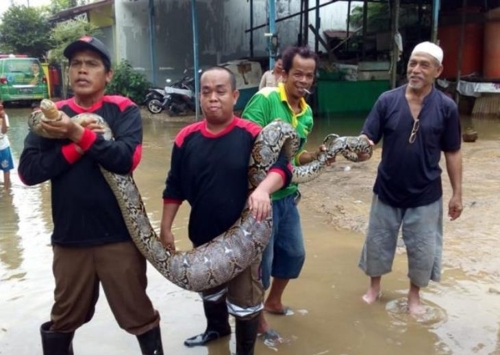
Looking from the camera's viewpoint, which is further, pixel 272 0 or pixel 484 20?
pixel 484 20

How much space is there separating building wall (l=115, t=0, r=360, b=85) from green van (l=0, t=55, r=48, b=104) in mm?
3602

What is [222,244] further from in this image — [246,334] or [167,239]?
[246,334]

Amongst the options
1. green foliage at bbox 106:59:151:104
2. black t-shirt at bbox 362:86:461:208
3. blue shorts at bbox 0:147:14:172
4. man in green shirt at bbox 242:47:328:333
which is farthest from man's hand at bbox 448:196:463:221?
green foliage at bbox 106:59:151:104

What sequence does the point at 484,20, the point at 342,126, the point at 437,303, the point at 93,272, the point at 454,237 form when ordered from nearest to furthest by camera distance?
the point at 93,272, the point at 437,303, the point at 454,237, the point at 342,126, the point at 484,20

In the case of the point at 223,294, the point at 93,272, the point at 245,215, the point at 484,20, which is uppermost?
the point at 484,20

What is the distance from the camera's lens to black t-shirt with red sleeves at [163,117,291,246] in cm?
310

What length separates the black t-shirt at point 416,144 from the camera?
3957mm

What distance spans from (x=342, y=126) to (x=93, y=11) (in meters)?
13.9

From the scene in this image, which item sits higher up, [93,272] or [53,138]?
[53,138]

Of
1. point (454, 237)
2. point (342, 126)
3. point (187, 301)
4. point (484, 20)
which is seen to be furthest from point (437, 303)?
point (484, 20)

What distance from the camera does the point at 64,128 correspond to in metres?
2.58

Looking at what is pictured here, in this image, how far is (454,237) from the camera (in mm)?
5754

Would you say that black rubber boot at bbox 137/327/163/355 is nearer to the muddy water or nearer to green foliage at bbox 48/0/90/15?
the muddy water

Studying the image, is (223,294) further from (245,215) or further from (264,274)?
(245,215)
